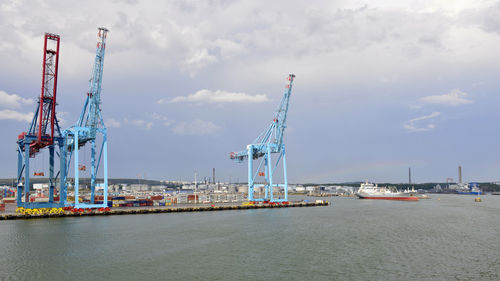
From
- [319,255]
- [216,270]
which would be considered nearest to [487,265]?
[319,255]

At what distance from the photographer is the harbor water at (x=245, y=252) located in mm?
20000

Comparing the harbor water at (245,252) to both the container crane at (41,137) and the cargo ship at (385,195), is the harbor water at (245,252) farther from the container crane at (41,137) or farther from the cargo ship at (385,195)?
the cargo ship at (385,195)

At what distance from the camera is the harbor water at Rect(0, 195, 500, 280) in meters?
20.0

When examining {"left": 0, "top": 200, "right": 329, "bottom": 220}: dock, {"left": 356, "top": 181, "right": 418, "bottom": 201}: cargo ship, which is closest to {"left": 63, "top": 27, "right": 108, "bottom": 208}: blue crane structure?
{"left": 0, "top": 200, "right": 329, "bottom": 220}: dock

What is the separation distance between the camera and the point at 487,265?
21844mm

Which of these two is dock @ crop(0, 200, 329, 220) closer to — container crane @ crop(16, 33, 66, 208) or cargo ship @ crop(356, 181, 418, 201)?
container crane @ crop(16, 33, 66, 208)

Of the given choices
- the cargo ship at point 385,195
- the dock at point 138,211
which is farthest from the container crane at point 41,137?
the cargo ship at point 385,195

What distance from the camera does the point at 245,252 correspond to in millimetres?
25750

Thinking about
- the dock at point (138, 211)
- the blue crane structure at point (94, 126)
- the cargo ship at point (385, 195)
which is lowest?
the cargo ship at point (385, 195)

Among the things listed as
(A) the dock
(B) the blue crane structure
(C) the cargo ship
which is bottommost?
(C) the cargo ship

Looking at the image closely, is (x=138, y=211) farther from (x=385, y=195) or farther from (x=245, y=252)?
(x=385, y=195)

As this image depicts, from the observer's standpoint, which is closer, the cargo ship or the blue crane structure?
the blue crane structure

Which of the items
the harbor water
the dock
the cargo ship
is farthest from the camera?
the cargo ship

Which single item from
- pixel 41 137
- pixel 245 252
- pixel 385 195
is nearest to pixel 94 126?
pixel 41 137
